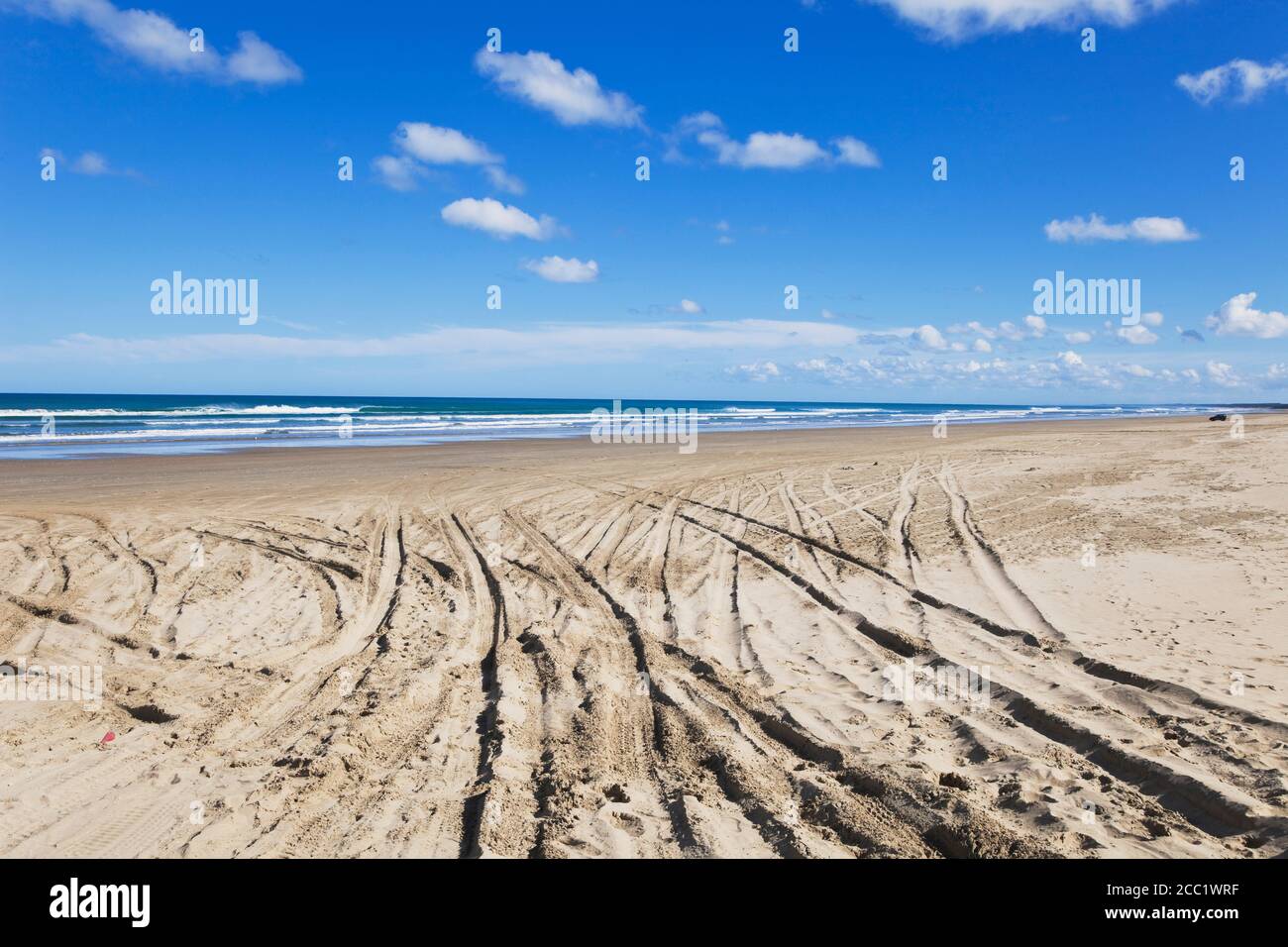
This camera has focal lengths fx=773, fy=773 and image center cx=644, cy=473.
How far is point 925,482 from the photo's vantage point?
51.3 ft

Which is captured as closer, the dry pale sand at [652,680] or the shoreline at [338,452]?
the dry pale sand at [652,680]

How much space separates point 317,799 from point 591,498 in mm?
10383

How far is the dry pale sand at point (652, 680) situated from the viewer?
359 centimetres

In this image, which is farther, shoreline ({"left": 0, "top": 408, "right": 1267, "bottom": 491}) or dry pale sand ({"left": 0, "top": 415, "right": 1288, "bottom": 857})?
shoreline ({"left": 0, "top": 408, "right": 1267, "bottom": 491})

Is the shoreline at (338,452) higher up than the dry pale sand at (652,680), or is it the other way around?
the shoreline at (338,452)

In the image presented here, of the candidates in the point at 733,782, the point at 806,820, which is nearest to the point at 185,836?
the point at 733,782

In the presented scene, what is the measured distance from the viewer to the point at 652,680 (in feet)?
18.2

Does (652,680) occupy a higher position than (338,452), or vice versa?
(338,452)

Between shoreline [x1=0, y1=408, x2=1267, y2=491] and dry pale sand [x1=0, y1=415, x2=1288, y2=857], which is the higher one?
shoreline [x1=0, y1=408, x2=1267, y2=491]

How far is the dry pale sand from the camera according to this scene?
141 inches

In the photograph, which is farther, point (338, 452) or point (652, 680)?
point (338, 452)
